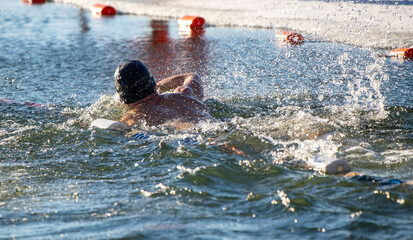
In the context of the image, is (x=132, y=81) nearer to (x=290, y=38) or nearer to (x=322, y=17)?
(x=290, y=38)

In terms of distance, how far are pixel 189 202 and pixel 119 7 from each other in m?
16.5

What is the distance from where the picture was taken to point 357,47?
931 cm

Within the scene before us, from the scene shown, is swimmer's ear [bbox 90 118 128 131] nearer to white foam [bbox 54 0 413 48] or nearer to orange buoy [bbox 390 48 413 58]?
orange buoy [bbox 390 48 413 58]

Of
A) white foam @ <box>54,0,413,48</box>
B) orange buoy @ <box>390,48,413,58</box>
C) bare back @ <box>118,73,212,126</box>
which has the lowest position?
bare back @ <box>118,73,212,126</box>

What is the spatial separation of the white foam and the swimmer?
5503 millimetres

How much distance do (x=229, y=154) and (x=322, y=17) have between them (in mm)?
8806

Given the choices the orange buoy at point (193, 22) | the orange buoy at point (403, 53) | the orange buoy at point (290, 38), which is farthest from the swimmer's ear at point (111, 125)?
the orange buoy at point (193, 22)

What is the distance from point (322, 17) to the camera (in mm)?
12336

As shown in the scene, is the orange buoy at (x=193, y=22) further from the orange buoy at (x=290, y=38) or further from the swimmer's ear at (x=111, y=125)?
the swimmer's ear at (x=111, y=125)

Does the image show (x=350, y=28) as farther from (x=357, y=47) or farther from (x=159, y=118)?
(x=159, y=118)

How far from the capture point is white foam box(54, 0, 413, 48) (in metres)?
10.3

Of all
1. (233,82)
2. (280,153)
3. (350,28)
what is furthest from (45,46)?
(280,153)

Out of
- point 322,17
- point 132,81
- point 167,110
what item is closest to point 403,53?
point 322,17

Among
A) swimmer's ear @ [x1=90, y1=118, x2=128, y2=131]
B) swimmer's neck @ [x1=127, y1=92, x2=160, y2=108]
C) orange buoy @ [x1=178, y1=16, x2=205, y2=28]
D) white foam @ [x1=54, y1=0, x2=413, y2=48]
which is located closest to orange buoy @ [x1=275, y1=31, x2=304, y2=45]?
white foam @ [x1=54, y1=0, x2=413, y2=48]
